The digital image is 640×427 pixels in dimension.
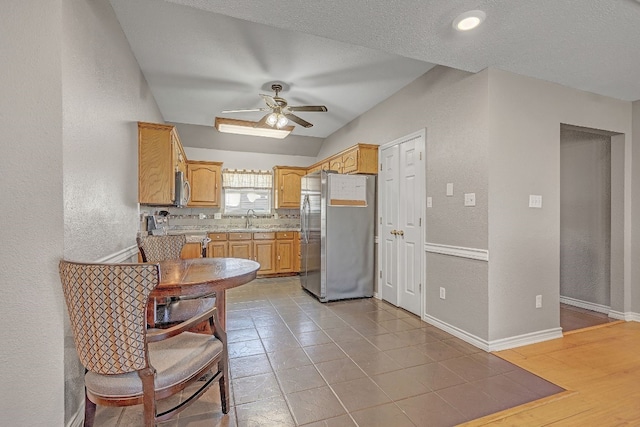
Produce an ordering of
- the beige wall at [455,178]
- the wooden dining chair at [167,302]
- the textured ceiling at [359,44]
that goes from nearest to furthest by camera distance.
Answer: the textured ceiling at [359,44] < the wooden dining chair at [167,302] < the beige wall at [455,178]

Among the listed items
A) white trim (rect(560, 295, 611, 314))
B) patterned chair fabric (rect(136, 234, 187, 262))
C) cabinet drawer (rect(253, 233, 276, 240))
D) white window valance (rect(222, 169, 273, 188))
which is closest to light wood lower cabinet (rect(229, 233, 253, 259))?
cabinet drawer (rect(253, 233, 276, 240))

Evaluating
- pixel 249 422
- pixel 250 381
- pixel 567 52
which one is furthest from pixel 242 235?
pixel 567 52

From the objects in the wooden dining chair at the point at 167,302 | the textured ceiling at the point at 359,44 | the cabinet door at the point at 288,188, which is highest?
the textured ceiling at the point at 359,44

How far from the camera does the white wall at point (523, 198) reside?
265cm

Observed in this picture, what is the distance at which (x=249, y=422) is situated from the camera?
1709 millimetres

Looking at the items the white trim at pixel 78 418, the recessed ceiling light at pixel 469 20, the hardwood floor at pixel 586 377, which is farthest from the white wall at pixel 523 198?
the white trim at pixel 78 418

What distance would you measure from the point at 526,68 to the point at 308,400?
10.5ft

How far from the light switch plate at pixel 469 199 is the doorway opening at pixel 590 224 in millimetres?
1604

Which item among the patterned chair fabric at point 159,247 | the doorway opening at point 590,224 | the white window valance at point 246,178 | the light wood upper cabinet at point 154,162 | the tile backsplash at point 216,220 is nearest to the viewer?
the patterned chair fabric at point 159,247

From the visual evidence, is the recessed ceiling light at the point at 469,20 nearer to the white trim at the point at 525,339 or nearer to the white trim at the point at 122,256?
the white trim at the point at 525,339

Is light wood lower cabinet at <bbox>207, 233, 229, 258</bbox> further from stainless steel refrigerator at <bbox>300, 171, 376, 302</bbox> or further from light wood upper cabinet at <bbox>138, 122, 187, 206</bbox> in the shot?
light wood upper cabinet at <bbox>138, 122, 187, 206</bbox>

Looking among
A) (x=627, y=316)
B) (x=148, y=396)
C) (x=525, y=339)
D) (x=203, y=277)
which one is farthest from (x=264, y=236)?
(x=627, y=316)

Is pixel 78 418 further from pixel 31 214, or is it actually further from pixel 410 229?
pixel 410 229

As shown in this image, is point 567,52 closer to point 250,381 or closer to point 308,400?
point 308,400
